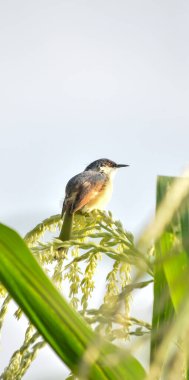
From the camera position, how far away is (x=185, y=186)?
585 millimetres

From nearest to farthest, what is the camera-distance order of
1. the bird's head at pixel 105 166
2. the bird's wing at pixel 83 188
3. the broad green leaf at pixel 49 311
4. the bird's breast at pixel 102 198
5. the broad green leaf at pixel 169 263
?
the broad green leaf at pixel 169 263 → the broad green leaf at pixel 49 311 → the bird's wing at pixel 83 188 → the bird's breast at pixel 102 198 → the bird's head at pixel 105 166

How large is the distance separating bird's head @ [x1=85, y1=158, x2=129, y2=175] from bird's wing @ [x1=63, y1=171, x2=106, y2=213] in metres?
1.15

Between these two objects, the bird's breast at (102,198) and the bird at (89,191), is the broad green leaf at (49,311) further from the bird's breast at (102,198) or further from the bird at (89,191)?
the bird's breast at (102,198)

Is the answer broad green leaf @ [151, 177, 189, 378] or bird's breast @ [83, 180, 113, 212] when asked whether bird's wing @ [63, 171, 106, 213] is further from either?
broad green leaf @ [151, 177, 189, 378]

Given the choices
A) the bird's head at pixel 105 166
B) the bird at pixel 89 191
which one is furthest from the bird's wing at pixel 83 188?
the bird's head at pixel 105 166

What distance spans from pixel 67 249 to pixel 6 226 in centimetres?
86

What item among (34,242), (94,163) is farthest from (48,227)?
(94,163)

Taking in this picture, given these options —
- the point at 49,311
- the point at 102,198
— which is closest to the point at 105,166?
the point at 102,198

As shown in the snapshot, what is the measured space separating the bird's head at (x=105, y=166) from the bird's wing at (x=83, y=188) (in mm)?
1151

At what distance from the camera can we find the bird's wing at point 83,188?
675cm

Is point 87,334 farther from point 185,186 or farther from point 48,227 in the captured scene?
point 48,227

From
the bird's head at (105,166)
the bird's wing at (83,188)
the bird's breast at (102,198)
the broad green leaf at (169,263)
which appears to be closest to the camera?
the broad green leaf at (169,263)

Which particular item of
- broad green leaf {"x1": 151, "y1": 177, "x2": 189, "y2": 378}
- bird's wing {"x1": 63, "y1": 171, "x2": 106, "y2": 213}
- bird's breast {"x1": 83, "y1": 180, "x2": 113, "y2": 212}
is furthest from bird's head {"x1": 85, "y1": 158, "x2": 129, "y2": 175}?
broad green leaf {"x1": 151, "y1": 177, "x2": 189, "y2": 378}

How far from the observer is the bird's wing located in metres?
6.75
